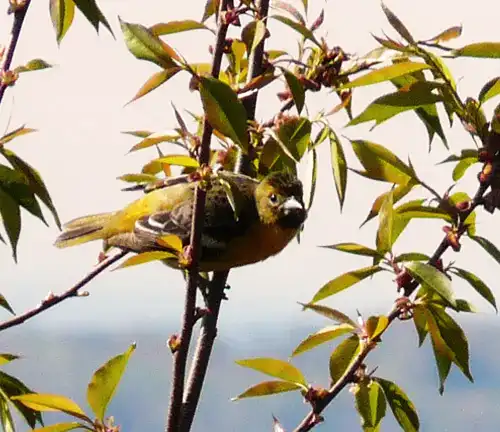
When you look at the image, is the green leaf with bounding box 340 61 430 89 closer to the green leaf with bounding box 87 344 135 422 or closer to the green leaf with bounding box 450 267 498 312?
the green leaf with bounding box 450 267 498 312

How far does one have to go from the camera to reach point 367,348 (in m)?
1.41

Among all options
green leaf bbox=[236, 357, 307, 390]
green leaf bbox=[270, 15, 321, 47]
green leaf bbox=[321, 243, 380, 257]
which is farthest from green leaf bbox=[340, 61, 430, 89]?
green leaf bbox=[236, 357, 307, 390]

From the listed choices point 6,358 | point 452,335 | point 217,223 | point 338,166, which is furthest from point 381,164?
point 217,223

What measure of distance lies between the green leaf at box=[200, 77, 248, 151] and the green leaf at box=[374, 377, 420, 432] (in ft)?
1.94

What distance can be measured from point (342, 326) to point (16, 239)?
25.2 inches

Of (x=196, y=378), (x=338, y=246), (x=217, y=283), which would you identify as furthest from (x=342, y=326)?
(x=217, y=283)

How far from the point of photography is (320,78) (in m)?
1.61

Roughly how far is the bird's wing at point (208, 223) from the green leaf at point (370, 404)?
49.1 inches

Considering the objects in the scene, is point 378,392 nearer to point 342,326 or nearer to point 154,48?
point 342,326

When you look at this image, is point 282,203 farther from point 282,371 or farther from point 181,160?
point 282,371

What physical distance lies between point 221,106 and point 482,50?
0.44 m

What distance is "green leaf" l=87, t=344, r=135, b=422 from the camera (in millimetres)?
1397

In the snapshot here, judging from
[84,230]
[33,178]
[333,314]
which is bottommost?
[84,230]

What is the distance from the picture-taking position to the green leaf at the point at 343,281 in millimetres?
1431
